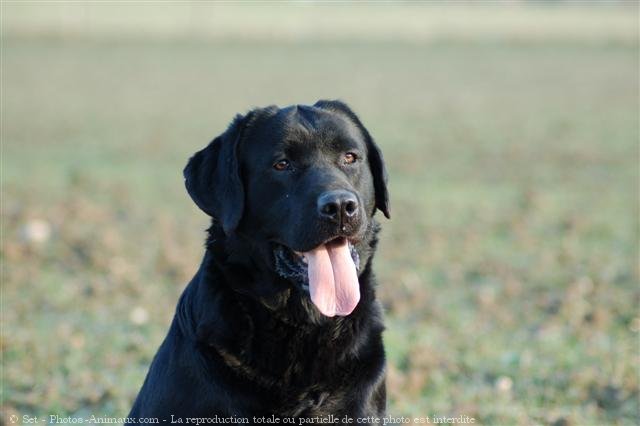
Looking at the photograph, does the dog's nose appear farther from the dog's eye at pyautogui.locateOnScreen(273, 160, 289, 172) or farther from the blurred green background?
the blurred green background

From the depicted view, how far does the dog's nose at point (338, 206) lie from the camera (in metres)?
4.20

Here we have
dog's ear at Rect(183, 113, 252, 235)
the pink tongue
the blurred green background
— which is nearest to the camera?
the pink tongue

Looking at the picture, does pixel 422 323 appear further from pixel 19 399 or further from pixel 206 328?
pixel 206 328

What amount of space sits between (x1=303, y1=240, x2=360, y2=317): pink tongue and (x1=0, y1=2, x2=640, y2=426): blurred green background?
182 cm

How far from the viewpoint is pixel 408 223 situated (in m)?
12.8

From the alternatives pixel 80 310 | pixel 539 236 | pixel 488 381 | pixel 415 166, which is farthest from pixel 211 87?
pixel 488 381

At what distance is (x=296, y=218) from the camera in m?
4.35

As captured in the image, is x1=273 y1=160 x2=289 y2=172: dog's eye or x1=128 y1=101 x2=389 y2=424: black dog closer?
x1=128 y1=101 x2=389 y2=424: black dog

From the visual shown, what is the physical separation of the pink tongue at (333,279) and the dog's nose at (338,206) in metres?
0.20

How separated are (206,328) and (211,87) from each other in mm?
30144

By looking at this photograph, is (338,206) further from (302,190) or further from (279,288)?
(279,288)

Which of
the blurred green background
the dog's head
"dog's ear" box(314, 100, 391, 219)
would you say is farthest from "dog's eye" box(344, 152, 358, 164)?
the blurred green background

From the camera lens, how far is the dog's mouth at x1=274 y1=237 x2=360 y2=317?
4.29 metres

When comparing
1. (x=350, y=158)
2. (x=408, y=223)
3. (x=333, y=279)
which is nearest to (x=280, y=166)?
(x=350, y=158)
